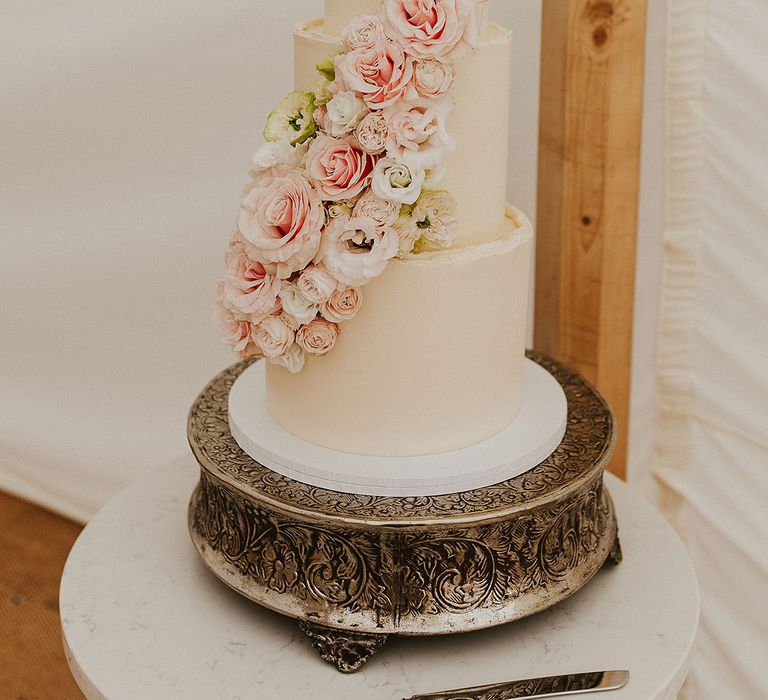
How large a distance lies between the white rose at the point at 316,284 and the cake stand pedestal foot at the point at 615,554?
463 mm

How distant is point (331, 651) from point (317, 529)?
0.42 ft

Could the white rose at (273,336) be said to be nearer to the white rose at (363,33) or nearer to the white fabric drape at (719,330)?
the white rose at (363,33)

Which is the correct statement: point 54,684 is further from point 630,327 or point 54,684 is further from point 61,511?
point 630,327

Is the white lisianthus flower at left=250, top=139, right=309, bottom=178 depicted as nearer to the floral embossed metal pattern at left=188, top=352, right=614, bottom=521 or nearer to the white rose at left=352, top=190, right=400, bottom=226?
the white rose at left=352, top=190, right=400, bottom=226

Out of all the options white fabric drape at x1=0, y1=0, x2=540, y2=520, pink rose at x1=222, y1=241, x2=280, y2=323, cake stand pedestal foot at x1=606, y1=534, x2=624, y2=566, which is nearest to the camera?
pink rose at x1=222, y1=241, x2=280, y2=323

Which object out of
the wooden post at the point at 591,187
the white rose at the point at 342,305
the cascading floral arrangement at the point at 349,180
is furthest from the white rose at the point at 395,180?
the wooden post at the point at 591,187

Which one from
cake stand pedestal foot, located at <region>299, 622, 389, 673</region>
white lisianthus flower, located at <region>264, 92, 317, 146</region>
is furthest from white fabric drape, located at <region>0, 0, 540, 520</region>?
cake stand pedestal foot, located at <region>299, 622, 389, 673</region>

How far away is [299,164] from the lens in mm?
1040

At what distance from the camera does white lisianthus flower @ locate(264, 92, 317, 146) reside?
3.36 feet

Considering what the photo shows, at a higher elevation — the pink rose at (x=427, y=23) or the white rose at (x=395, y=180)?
the pink rose at (x=427, y=23)

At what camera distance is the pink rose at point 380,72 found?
95 cm

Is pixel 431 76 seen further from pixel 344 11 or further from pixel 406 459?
pixel 406 459

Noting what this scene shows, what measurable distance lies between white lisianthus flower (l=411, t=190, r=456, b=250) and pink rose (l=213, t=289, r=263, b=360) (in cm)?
20

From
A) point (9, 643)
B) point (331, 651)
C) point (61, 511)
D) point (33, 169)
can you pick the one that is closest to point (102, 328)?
point (33, 169)
